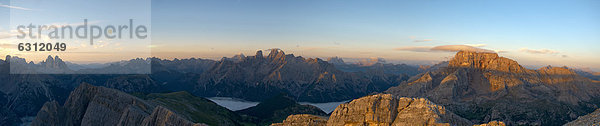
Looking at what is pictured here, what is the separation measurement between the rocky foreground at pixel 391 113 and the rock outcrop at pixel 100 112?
189 feet

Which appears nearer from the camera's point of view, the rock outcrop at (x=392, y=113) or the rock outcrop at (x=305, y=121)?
the rock outcrop at (x=392, y=113)

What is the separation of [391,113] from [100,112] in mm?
119314

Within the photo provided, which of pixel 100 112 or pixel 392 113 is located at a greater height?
pixel 392 113

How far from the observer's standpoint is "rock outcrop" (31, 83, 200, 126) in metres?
125

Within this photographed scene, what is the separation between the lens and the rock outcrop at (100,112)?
12506 centimetres

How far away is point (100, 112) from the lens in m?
134

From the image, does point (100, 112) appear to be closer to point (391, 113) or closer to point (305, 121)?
point (305, 121)

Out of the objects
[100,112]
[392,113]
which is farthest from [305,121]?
[100,112]

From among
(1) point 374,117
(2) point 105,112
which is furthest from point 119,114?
(1) point 374,117

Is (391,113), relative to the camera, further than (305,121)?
No

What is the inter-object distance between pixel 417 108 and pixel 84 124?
422 feet

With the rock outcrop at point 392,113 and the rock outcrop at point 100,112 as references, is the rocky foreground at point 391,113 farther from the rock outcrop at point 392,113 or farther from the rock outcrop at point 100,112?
the rock outcrop at point 100,112

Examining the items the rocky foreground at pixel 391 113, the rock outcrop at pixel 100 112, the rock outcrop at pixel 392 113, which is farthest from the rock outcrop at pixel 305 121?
the rock outcrop at pixel 100 112

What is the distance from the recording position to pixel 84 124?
420 feet
